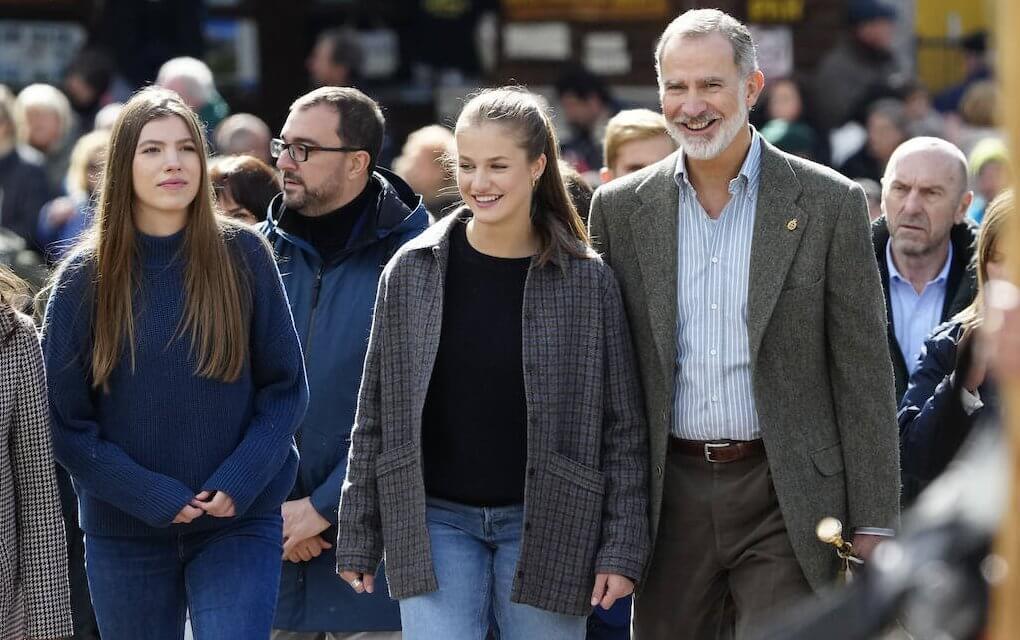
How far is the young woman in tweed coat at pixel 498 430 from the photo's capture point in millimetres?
4617

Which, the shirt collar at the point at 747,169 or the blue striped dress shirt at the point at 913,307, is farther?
the blue striped dress shirt at the point at 913,307

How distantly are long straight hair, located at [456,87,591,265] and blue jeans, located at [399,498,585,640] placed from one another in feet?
2.35

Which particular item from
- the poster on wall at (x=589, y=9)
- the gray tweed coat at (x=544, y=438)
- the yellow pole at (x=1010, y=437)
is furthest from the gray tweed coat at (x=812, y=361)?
the poster on wall at (x=589, y=9)

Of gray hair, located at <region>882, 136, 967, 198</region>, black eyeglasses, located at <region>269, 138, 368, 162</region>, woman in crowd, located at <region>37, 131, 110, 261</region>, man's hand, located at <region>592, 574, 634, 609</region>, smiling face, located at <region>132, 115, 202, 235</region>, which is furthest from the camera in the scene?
woman in crowd, located at <region>37, 131, 110, 261</region>

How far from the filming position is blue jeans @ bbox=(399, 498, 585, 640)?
15.1 feet

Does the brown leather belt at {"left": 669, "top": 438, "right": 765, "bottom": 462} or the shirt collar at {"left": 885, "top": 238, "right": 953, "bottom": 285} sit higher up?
the shirt collar at {"left": 885, "top": 238, "right": 953, "bottom": 285}

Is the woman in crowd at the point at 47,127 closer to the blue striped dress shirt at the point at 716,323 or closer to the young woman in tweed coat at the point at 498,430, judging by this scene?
the young woman in tweed coat at the point at 498,430

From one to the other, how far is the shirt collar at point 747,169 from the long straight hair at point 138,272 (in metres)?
1.31

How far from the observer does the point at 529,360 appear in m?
4.63

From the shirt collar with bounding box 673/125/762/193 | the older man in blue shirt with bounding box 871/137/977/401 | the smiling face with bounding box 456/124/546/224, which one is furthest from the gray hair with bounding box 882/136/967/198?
the smiling face with bounding box 456/124/546/224

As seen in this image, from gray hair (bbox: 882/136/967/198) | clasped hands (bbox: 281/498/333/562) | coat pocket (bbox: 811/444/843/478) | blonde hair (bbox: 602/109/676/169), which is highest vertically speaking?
blonde hair (bbox: 602/109/676/169)

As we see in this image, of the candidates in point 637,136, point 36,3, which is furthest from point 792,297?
point 36,3

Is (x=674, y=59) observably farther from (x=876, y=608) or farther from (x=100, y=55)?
(x=100, y=55)

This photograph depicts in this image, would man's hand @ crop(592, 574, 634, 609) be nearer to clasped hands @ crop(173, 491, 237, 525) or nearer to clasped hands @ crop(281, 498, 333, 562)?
clasped hands @ crop(173, 491, 237, 525)
